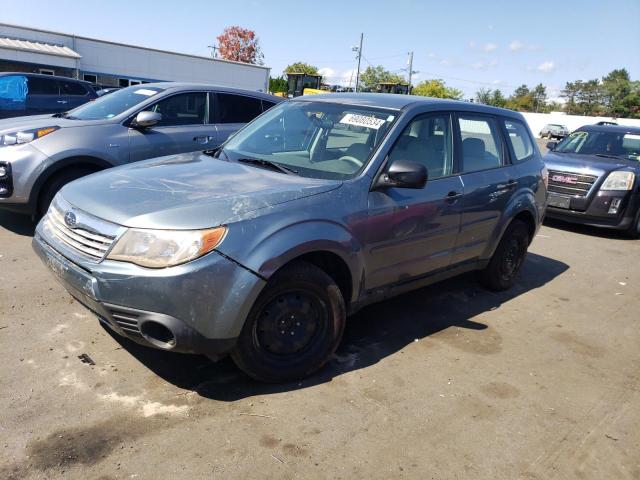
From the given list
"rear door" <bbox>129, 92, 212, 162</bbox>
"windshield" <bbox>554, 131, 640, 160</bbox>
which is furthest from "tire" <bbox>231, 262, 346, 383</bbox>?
"windshield" <bbox>554, 131, 640, 160</bbox>

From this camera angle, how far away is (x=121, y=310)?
2.72 metres

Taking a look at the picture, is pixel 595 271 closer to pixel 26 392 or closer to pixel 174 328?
pixel 174 328

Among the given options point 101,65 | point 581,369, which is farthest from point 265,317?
point 101,65

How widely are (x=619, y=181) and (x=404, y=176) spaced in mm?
6399

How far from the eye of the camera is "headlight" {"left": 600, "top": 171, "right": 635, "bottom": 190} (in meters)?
8.14

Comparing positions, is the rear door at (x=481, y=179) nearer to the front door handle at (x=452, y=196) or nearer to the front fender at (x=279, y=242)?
the front door handle at (x=452, y=196)

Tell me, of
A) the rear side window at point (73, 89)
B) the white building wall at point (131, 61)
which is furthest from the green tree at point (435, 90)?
the rear side window at point (73, 89)

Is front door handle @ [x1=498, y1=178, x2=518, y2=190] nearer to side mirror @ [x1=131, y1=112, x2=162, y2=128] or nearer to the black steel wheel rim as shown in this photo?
the black steel wheel rim

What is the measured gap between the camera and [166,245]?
2.67 m

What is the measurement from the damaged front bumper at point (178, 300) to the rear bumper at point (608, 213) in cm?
721

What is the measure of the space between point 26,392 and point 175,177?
1513 mm

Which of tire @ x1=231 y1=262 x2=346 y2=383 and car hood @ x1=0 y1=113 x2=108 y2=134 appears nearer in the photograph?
tire @ x1=231 y1=262 x2=346 y2=383

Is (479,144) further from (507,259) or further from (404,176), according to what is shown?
(404,176)

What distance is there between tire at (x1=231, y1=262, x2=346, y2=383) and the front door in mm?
443
